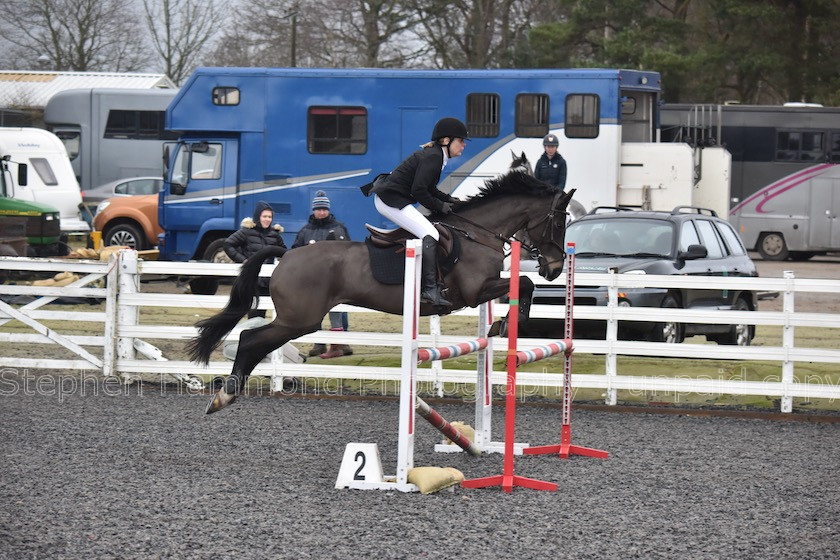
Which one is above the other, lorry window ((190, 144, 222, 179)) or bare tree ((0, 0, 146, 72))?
bare tree ((0, 0, 146, 72))

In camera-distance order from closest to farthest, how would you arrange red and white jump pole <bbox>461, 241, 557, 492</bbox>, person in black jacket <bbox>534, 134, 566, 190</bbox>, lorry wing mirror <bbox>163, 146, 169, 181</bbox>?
1. red and white jump pole <bbox>461, 241, 557, 492</bbox>
2. person in black jacket <bbox>534, 134, 566, 190</bbox>
3. lorry wing mirror <bbox>163, 146, 169, 181</bbox>

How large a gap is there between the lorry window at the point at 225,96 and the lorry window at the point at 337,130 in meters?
1.35

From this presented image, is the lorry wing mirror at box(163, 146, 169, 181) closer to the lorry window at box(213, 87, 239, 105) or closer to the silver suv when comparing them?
the lorry window at box(213, 87, 239, 105)

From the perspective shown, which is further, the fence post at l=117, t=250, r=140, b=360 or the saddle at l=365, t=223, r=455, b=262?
the fence post at l=117, t=250, r=140, b=360

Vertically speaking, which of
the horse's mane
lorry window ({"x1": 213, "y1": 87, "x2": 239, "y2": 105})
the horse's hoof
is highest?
lorry window ({"x1": 213, "y1": 87, "x2": 239, "y2": 105})

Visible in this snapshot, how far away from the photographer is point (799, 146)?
2970 cm

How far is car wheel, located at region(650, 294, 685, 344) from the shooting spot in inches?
477

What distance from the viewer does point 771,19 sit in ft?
115

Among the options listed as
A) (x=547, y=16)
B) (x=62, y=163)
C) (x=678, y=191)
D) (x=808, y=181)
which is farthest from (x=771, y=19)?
(x=62, y=163)

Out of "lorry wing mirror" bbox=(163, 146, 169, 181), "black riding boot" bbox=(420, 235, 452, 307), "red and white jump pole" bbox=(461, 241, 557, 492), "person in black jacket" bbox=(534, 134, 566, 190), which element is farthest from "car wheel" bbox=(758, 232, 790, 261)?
"red and white jump pole" bbox=(461, 241, 557, 492)

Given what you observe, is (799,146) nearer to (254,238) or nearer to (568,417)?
(254,238)

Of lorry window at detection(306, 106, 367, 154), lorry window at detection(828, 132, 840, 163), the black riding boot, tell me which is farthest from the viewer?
lorry window at detection(828, 132, 840, 163)

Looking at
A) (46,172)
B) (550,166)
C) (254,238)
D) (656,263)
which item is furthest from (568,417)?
(46,172)

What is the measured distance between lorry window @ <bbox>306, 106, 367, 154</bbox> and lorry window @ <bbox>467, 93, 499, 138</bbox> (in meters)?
1.88
